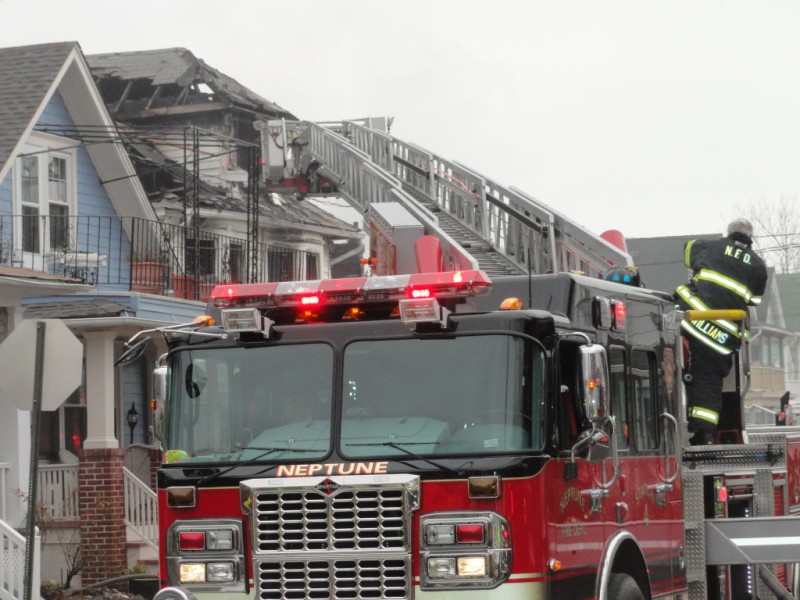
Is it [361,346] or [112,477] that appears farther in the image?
[112,477]

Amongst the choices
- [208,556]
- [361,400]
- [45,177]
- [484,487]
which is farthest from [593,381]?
[45,177]

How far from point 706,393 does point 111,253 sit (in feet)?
37.2

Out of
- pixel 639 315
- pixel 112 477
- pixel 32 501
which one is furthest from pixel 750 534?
pixel 112 477

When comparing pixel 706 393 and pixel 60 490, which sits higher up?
pixel 706 393

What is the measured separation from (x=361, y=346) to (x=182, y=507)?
1.18 metres

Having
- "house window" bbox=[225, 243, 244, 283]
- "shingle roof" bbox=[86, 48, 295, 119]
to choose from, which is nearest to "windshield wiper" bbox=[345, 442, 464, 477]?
"house window" bbox=[225, 243, 244, 283]

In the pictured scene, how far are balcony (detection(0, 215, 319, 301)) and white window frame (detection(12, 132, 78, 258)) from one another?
2 centimetres

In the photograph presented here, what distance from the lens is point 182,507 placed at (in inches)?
269

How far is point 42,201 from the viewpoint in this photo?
17766mm

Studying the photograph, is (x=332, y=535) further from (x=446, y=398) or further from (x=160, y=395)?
(x=160, y=395)

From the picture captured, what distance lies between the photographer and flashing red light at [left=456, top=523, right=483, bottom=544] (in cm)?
630

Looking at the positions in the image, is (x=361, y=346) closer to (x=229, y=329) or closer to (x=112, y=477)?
(x=229, y=329)

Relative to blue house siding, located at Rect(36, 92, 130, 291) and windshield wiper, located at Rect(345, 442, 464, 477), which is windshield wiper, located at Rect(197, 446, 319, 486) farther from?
blue house siding, located at Rect(36, 92, 130, 291)

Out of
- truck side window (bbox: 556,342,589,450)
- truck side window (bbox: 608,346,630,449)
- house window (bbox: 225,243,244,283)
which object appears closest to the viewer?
truck side window (bbox: 556,342,589,450)
